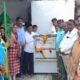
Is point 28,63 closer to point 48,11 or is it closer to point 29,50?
point 29,50

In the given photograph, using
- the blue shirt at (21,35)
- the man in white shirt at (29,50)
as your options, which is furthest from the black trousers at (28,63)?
the blue shirt at (21,35)

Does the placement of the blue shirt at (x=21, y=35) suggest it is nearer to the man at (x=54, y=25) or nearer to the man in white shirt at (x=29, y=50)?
the man in white shirt at (x=29, y=50)

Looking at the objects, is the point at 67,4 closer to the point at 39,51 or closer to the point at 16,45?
the point at 39,51

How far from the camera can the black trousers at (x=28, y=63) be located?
13.0 meters

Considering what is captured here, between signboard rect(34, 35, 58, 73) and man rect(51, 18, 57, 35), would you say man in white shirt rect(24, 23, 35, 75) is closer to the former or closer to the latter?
signboard rect(34, 35, 58, 73)

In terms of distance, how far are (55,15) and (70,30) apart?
342 cm

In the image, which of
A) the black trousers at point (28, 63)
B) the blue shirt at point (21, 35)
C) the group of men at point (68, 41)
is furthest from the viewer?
the black trousers at point (28, 63)

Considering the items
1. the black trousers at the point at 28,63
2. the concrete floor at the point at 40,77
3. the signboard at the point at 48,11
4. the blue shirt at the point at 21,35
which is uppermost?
the signboard at the point at 48,11

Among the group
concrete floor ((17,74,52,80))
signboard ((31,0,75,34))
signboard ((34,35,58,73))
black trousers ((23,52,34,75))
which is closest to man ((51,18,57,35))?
signboard ((34,35,58,73))

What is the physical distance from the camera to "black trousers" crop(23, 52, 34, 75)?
1304 cm

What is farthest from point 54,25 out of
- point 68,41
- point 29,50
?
point 68,41

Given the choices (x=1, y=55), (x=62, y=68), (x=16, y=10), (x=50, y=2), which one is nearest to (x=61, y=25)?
(x=62, y=68)

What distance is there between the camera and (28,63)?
43.3ft

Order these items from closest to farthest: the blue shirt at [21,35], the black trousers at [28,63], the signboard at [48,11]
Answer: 1. the blue shirt at [21,35]
2. the black trousers at [28,63]
3. the signboard at [48,11]
